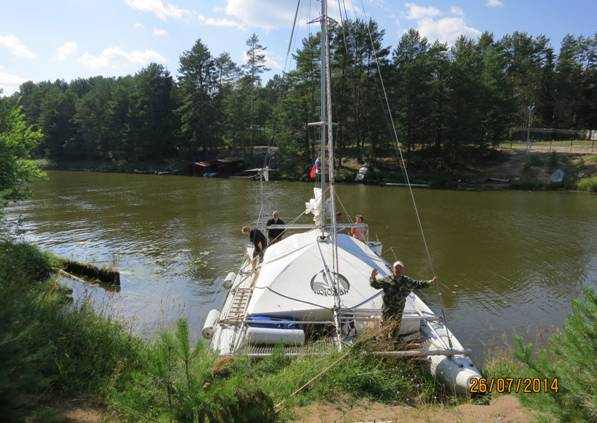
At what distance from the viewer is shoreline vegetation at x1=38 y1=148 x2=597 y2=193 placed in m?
40.3

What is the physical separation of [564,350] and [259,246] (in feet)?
34.6

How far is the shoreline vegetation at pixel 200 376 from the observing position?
4.02 metres

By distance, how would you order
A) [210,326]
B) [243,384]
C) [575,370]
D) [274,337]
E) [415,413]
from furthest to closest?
[210,326] < [274,337] < [415,413] < [243,384] < [575,370]

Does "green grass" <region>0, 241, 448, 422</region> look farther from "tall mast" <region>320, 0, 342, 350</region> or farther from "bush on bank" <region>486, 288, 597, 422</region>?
"bush on bank" <region>486, 288, 597, 422</region>

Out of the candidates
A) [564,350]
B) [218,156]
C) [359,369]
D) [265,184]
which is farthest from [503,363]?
[218,156]

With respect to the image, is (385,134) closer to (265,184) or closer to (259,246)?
(265,184)

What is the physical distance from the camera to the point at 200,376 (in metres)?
4.39

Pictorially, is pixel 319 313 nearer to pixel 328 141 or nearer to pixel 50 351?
pixel 328 141

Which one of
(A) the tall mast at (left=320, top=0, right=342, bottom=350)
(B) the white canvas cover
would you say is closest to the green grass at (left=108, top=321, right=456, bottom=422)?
(A) the tall mast at (left=320, top=0, right=342, bottom=350)

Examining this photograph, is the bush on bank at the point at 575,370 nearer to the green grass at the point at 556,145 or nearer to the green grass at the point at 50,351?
the green grass at the point at 50,351

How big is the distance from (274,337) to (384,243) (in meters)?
13.5
